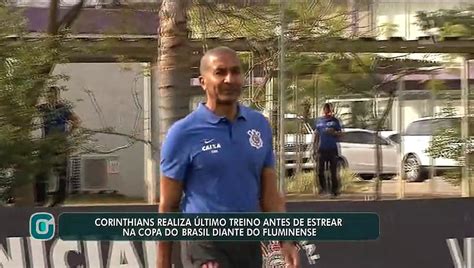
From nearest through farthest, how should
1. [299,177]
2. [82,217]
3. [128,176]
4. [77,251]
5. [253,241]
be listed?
[253,241], [82,217], [77,251], [299,177], [128,176]

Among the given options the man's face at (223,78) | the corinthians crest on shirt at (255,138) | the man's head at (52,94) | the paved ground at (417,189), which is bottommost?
the paved ground at (417,189)

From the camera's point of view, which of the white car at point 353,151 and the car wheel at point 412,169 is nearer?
A: the white car at point 353,151

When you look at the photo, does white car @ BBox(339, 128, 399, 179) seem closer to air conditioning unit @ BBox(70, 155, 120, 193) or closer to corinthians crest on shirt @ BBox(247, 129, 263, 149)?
air conditioning unit @ BBox(70, 155, 120, 193)

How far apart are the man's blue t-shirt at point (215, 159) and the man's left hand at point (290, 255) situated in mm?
434

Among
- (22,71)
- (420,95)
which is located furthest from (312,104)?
(22,71)

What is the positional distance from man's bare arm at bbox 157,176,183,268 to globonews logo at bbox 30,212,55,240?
2.91 m

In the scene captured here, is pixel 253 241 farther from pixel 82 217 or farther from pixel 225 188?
pixel 82 217

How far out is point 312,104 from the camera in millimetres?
12547

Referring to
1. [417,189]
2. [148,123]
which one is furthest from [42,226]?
[417,189]

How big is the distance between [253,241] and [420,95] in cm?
941

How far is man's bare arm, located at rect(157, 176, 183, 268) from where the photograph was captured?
4.39 metres

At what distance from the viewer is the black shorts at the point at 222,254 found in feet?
14.7

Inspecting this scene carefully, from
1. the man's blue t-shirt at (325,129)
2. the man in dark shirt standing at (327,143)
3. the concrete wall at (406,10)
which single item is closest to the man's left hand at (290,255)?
the man in dark shirt standing at (327,143)

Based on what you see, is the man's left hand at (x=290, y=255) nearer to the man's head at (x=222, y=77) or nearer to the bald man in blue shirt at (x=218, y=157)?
the bald man in blue shirt at (x=218, y=157)
